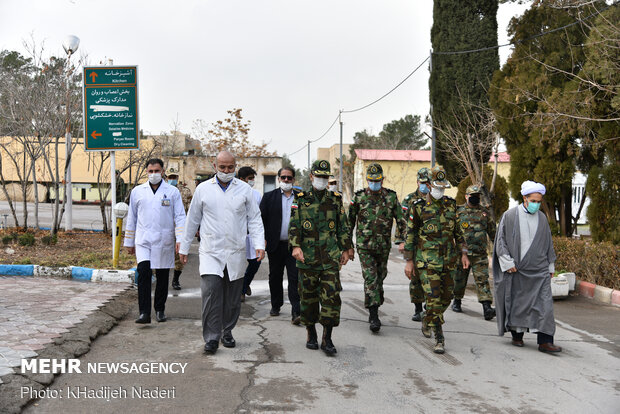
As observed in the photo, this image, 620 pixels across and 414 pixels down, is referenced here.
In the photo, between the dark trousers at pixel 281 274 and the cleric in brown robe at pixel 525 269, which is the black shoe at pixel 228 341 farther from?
the cleric in brown robe at pixel 525 269

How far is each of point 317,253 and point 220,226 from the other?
1.06 meters

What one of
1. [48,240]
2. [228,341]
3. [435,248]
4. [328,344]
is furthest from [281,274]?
[48,240]

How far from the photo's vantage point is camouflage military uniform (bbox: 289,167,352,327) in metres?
5.83

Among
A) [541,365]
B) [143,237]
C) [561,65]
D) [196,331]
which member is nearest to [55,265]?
[143,237]

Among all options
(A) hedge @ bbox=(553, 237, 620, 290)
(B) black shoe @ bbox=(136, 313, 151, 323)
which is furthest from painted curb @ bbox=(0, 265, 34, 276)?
(A) hedge @ bbox=(553, 237, 620, 290)

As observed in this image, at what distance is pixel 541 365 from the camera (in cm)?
572

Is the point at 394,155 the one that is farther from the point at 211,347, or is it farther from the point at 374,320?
the point at 211,347

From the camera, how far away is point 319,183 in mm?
5973

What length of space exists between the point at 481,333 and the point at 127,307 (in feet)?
15.7

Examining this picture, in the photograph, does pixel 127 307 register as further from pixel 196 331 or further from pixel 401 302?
pixel 401 302

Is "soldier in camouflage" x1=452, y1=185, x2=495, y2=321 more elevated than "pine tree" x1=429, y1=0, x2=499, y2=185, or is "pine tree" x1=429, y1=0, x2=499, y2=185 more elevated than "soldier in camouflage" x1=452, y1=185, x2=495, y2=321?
"pine tree" x1=429, y1=0, x2=499, y2=185

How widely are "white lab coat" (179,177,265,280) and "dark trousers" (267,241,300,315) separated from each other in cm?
146

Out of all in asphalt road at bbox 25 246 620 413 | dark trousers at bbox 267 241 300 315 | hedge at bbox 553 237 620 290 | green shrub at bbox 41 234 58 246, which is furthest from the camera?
green shrub at bbox 41 234 58 246

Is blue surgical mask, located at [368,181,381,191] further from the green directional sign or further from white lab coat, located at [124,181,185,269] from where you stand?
the green directional sign
